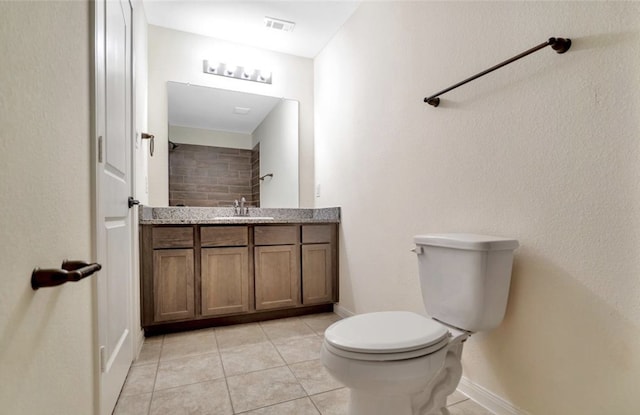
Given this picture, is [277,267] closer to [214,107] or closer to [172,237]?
[172,237]

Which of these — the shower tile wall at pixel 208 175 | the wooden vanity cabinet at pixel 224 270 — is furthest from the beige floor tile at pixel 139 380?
the shower tile wall at pixel 208 175

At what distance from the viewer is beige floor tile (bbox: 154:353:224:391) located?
1589 mm

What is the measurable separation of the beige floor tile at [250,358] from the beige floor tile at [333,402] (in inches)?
14.9

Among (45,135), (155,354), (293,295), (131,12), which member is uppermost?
(131,12)

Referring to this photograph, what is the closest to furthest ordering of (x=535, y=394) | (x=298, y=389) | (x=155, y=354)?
(x=535, y=394) → (x=298, y=389) → (x=155, y=354)

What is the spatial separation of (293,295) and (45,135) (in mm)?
2070

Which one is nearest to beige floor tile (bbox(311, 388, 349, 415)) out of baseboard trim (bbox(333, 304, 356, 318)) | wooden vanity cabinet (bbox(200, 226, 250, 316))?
baseboard trim (bbox(333, 304, 356, 318))

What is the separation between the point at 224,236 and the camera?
233 centimetres

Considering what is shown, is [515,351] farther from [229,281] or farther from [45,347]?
[229,281]

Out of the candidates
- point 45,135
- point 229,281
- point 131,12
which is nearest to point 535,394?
point 45,135

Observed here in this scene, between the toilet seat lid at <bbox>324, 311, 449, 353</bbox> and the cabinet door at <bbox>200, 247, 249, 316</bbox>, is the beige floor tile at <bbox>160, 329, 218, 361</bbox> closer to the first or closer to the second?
the cabinet door at <bbox>200, 247, 249, 316</bbox>

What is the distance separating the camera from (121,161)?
142 cm

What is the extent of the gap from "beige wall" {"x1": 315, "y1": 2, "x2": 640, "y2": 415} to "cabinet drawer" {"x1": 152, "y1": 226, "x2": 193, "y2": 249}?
1399 mm

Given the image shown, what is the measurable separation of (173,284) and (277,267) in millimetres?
751
